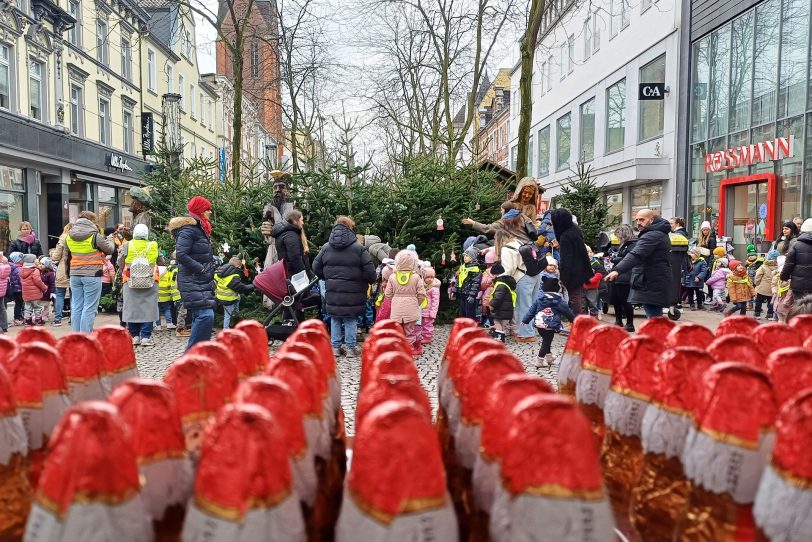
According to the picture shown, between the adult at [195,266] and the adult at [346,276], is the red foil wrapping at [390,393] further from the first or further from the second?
the adult at [346,276]

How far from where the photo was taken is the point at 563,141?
3362cm

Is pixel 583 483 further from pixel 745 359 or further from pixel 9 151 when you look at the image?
pixel 9 151

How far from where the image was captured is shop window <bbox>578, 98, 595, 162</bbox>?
95.2 ft

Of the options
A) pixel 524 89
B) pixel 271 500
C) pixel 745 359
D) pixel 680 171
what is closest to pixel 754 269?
pixel 524 89

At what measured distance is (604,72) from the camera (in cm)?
2705

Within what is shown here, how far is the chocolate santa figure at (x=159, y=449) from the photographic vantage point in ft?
3.94

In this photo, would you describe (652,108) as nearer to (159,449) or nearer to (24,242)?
(24,242)

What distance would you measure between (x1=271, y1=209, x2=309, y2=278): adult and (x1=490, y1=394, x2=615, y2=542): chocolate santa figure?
763 centimetres

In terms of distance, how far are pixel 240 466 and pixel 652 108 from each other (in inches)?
972

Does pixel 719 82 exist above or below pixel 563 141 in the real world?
below

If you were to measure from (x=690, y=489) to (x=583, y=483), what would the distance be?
0.38 m

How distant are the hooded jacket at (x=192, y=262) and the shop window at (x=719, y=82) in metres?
16.4

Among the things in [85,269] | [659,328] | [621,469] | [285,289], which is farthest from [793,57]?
[621,469]

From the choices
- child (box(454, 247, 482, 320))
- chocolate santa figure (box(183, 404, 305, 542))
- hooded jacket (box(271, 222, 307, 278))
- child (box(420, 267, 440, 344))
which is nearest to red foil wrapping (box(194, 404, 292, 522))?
chocolate santa figure (box(183, 404, 305, 542))
